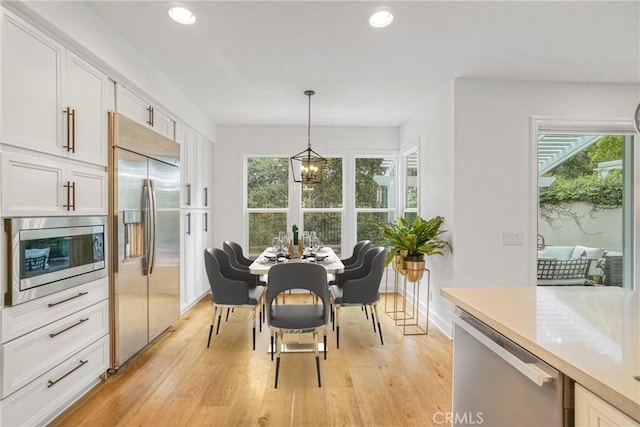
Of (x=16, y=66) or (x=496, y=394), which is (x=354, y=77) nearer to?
(x=16, y=66)

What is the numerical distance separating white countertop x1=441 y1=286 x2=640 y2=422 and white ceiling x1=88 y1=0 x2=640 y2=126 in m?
1.86

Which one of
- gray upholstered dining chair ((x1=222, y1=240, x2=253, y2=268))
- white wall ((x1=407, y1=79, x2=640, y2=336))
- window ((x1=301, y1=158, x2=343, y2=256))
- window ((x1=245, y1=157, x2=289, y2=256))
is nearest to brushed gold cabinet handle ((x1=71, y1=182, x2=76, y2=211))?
gray upholstered dining chair ((x1=222, y1=240, x2=253, y2=268))

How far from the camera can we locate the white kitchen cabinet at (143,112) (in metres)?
2.85

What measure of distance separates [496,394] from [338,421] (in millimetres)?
1230

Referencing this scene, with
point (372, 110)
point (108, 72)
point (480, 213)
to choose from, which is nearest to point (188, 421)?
point (108, 72)

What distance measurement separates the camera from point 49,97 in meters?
2.03

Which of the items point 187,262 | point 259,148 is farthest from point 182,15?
point 259,148

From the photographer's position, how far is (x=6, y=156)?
5.70ft

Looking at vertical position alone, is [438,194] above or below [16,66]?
below

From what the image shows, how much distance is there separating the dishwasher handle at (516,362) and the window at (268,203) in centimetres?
451

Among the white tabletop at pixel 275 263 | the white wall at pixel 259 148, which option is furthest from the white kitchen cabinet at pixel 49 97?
the white wall at pixel 259 148

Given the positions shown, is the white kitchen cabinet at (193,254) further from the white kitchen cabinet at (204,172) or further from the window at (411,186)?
the window at (411,186)

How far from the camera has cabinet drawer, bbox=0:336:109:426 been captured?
5.87 feet
